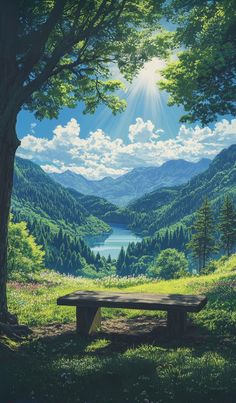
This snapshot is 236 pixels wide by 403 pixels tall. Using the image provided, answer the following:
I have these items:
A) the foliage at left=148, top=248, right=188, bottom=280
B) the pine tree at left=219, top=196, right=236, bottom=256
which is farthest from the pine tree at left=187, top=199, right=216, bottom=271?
the foliage at left=148, top=248, right=188, bottom=280

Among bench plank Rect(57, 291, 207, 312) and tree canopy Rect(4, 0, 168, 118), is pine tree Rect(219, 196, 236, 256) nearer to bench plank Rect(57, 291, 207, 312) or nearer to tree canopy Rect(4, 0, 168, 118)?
tree canopy Rect(4, 0, 168, 118)

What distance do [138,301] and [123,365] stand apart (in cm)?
329

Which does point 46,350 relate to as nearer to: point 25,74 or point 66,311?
point 66,311

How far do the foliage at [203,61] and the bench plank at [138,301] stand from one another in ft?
27.6

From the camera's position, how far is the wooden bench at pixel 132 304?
12.5 meters

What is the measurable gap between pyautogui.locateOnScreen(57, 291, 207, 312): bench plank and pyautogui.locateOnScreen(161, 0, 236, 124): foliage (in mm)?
8415

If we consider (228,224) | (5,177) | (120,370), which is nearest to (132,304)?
(120,370)

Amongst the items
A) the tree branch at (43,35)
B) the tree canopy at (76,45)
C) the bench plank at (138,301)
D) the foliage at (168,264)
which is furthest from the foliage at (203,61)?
the foliage at (168,264)

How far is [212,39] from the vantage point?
17.6m

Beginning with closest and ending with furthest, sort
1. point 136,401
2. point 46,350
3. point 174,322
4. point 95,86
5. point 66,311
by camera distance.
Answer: point 136,401
point 46,350
point 174,322
point 66,311
point 95,86

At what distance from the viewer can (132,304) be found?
12.8m

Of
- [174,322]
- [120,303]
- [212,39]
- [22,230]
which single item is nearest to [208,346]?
[174,322]

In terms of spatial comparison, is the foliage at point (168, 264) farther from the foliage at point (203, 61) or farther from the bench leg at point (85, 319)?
the bench leg at point (85, 319)

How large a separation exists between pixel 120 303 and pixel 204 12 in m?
11.5
